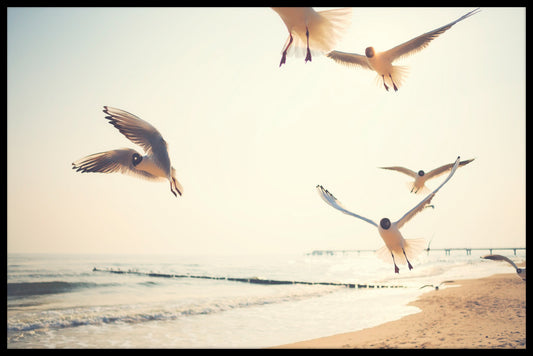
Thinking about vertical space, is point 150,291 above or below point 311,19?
below

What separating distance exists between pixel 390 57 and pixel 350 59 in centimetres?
98

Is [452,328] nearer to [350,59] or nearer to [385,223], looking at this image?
[350,59]

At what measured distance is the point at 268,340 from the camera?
9.04 metres

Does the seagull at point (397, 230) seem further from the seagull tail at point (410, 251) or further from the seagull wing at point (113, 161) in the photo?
the seagull wing at point (113, 161)

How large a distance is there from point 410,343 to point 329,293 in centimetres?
984

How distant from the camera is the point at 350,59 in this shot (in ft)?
16.0

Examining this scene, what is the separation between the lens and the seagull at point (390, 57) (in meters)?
3.79

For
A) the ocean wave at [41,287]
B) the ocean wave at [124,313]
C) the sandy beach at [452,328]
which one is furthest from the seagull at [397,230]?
the ocean wave at [41,287]

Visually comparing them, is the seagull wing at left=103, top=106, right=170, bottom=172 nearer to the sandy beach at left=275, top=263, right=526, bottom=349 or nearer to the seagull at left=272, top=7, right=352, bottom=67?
the seagull at left=272, top=7, right=352, bottom=67

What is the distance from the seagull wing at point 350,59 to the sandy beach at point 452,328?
18.1 feet

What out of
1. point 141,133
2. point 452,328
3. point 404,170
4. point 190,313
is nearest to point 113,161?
point 141,133

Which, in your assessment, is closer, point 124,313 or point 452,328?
point 452,328

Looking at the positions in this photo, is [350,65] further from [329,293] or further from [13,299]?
[13,299]
